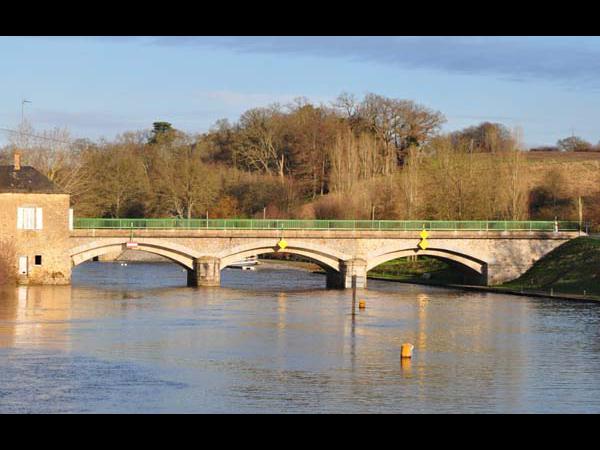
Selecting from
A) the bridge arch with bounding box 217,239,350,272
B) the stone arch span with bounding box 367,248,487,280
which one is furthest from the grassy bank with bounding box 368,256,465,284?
the bridge arch with bounding box 217,239,350,272

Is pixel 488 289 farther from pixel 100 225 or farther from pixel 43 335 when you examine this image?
pixel 43 335

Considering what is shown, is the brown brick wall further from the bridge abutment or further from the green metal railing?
the bridge abutment

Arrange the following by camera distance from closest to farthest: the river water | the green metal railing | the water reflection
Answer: the river water
the water reflection
the green metal railing

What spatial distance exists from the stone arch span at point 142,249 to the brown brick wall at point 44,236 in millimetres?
864

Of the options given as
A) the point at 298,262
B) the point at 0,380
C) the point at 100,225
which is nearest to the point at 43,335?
the point at 0,380

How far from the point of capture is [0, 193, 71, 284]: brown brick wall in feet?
195

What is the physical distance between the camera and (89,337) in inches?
1481

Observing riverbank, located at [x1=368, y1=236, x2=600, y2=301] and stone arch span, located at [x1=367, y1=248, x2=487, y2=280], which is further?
stone arch span, located at [x1=367, y1=248, x2=487, y2=280]

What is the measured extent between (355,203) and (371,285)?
1626 cm

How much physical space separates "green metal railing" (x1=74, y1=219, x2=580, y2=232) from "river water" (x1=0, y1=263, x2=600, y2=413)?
4.68 metres

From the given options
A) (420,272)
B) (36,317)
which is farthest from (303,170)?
(36,317)

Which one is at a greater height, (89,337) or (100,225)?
(100,225)

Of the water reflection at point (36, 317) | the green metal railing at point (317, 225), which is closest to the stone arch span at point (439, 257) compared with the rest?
the green metal railing at point (317, 225)
